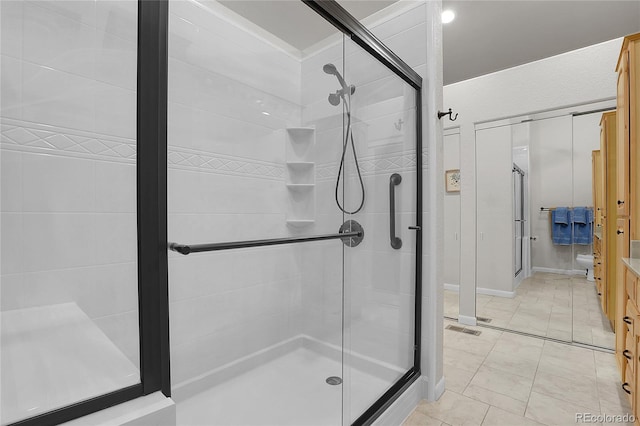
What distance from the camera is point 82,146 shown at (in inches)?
56.8

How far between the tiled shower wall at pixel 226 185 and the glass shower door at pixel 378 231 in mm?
492

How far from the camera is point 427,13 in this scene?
1.96 m

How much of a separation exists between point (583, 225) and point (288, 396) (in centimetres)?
285

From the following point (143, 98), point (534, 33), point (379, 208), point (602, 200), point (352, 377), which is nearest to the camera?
point (143, 98)

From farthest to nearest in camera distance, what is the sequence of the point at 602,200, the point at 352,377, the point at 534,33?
the point at 534,33 → the point at 602,200 → the point at 352,377

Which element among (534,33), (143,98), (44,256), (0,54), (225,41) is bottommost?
(44,256)

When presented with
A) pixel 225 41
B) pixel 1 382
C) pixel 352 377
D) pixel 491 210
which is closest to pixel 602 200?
pixel 491 210

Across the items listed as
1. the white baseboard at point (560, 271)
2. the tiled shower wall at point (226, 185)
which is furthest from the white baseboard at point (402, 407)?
the white baseboard at point (560, 271)

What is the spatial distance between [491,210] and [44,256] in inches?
136

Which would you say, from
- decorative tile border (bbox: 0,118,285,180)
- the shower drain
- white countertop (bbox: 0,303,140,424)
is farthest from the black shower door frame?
the shower drain

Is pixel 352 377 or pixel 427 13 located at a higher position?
pixel 427 13

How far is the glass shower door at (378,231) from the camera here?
1625mm

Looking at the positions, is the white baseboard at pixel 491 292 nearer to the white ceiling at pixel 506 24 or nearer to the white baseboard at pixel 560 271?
the white baseboard at pixel 560 271

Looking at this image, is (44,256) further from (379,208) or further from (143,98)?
(379,208)
